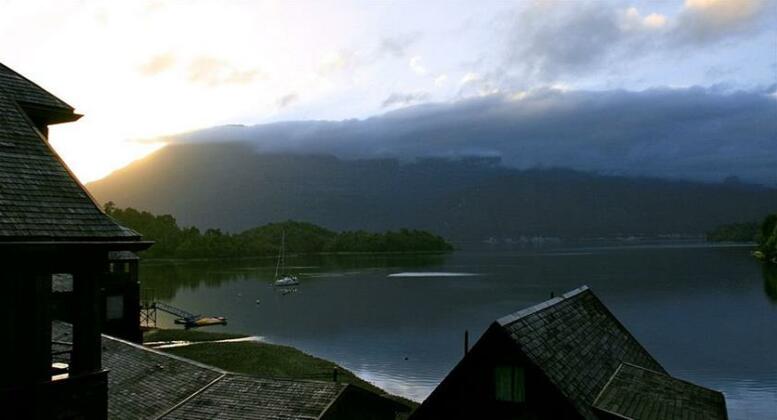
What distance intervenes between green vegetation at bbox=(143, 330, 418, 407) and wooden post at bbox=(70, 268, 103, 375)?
3278 cm

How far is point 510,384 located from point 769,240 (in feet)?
614

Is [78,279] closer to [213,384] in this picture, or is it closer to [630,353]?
[213,384]

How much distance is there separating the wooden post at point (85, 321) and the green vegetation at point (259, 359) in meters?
32.8

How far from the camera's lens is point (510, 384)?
64.4 ft

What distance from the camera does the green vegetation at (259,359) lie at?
5191 cm

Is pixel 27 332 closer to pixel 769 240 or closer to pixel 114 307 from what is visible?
pixel 114 307

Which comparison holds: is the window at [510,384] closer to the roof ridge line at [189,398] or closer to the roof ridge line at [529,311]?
the roof ridge line at [529,311]

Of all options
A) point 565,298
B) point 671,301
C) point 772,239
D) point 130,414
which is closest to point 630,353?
point 565,298

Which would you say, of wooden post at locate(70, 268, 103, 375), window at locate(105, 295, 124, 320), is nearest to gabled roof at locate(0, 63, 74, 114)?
wooden post at locate(70, 268, 103, 375)

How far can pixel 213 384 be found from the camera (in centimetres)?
2466

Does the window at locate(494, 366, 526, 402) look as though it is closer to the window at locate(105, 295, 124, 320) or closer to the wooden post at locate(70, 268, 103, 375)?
the wooden post at locate(70, 268, 103, 375)

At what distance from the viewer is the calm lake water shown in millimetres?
57062

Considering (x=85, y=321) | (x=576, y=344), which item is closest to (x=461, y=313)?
(x=576, y=344)

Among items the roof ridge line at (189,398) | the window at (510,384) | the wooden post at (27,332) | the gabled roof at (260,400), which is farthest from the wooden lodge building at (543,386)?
the wooden post at (27,332)
